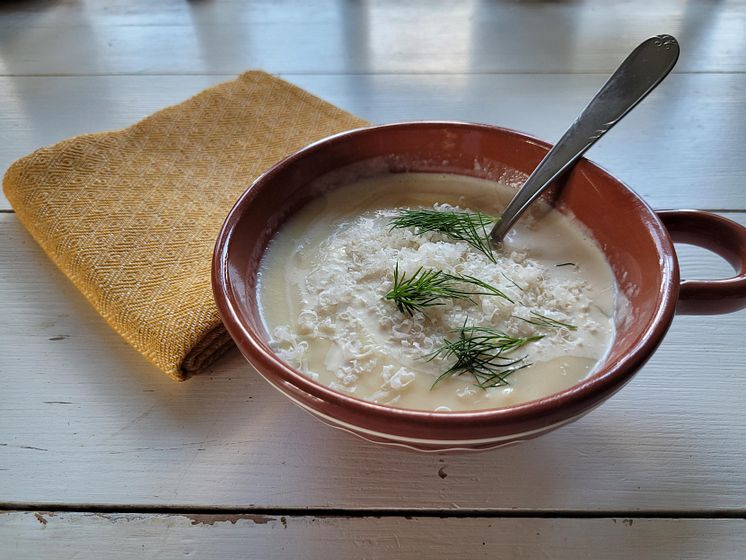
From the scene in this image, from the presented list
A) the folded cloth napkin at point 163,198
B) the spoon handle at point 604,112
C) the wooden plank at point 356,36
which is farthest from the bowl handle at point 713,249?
the wooden plank at point 356,36

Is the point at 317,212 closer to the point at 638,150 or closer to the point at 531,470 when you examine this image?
the point at 531,470

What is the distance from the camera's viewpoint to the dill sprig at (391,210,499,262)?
0.75 m

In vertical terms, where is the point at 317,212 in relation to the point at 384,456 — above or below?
above

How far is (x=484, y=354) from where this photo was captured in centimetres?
61

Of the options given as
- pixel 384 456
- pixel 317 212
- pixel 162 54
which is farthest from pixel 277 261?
pixel 162 54

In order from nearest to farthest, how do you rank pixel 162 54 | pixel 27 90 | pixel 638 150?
pixel 638 150, pixel 27 90, pixel 162 54

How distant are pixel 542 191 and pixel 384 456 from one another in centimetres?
33

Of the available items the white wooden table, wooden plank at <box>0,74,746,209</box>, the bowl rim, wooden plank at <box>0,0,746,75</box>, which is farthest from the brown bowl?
wooden plank at <box>0,0,746,75</box>

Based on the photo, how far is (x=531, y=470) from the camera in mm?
613

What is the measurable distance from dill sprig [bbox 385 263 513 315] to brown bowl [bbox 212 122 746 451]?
13 cm

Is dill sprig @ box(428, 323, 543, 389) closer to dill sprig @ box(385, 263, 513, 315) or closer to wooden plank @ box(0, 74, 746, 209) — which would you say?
dill sprig @ box(385, 263, 513, 315)

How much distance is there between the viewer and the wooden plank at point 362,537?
56cm

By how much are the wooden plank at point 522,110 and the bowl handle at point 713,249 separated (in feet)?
1.03

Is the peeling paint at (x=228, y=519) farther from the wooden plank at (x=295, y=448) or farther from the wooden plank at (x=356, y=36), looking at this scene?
the wooden plank at (x=356, y=36)
